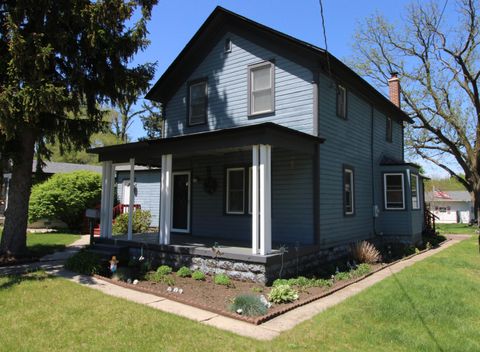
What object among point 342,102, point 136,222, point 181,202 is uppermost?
point 342,102

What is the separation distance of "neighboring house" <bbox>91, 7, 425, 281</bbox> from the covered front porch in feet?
0.11

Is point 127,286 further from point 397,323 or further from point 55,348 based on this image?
point 397,323

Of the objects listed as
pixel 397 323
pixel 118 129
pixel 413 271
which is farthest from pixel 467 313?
pixel 118 129

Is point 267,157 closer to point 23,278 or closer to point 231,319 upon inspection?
point 231,319

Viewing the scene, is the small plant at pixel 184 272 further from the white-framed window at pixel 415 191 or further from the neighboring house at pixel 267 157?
the white-framed window at pixel 415 191

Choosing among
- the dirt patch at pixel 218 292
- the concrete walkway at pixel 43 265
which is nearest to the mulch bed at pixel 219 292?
the dirt patch at pixel 218 292

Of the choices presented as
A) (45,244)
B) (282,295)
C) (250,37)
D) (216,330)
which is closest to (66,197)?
(45,244)

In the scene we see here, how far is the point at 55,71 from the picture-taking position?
11.3 metres

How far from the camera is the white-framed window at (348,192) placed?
1204cm

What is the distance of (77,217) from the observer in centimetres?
2053

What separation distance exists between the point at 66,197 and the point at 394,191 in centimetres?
1534

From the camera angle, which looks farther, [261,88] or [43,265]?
[261,88]

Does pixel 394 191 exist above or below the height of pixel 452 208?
above

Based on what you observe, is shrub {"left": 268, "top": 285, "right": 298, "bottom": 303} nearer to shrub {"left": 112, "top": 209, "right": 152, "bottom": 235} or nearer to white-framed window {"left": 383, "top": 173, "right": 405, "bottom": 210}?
white-framed window {"left": 383, "top": 173, "right": 405, "bottom": 210}
